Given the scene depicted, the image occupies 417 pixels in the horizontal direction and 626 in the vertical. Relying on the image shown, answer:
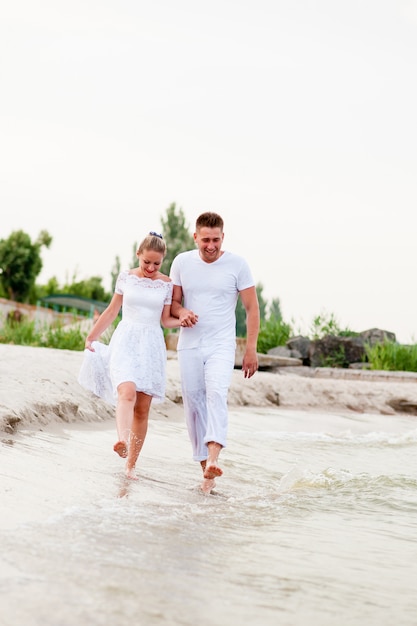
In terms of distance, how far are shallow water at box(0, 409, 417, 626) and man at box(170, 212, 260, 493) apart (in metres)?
0.45

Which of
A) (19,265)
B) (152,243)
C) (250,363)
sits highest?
(19,265)

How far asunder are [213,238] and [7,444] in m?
1.68

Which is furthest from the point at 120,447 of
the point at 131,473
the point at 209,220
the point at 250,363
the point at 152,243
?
the point at 209,220

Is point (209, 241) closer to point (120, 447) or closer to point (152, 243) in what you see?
point (152, 243)

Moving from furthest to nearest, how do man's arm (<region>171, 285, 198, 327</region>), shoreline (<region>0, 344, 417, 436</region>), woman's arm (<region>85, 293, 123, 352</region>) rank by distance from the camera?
shoreline (<region>0, 344, 417, 436</region>) → woman's arm (<region>85, 293, 123, 352</region>) → man's arm (<region>171, 285, 198, 327</region>)

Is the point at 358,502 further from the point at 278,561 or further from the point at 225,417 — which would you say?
the point at 278,561

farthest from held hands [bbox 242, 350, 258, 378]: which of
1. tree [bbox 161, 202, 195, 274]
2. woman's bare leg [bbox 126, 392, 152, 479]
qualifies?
tree [bbox 161, 202, 195, 274]

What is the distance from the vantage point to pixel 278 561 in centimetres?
340

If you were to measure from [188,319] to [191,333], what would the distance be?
0.58 feet

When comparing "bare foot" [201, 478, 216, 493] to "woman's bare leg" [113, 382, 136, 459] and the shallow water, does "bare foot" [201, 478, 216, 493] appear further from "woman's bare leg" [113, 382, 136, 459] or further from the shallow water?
"woman's bare leg" [113, 382, 136, 459]

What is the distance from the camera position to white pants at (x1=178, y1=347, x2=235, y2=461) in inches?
201

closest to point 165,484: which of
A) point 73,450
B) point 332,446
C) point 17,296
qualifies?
point 73,450

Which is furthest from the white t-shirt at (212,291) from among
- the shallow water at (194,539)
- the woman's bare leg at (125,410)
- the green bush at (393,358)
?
the green bush at (393,358)

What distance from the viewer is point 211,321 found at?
5.17m
